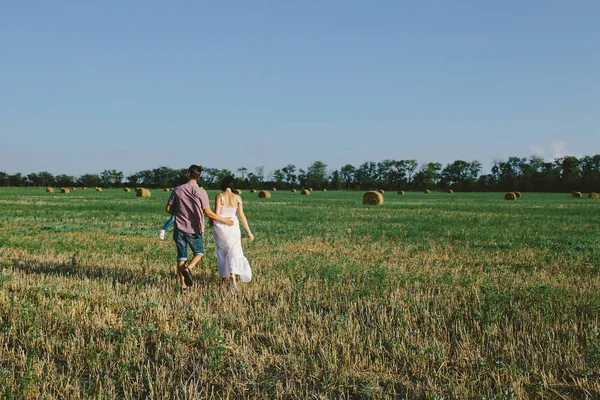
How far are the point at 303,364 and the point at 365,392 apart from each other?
0.87 m

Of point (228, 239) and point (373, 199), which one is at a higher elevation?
point (228, 239)

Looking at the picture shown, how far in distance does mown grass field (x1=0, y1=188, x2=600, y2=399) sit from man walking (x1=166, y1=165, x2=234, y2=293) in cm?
54

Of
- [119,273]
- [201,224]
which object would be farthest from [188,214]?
[119,273]

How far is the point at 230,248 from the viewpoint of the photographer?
841 cm

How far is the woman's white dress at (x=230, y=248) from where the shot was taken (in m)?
8.33

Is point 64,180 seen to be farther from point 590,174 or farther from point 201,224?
point 201,224

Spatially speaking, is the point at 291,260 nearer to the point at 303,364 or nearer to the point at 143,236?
the point at 303,364

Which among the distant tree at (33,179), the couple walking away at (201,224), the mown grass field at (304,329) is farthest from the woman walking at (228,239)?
the distant tree at (33,179)

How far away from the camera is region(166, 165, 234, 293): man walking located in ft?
27.1

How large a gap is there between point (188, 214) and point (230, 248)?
3.30 ft

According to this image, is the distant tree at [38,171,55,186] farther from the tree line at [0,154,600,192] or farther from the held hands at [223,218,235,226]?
the held hands at [223,218,235,226]

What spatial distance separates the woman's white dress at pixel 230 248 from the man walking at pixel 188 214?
0.17 meters

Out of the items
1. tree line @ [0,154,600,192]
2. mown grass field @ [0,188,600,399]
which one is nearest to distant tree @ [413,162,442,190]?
tree line @ [0,154,600,192]

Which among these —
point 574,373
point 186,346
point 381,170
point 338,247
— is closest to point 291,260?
point 338,247
